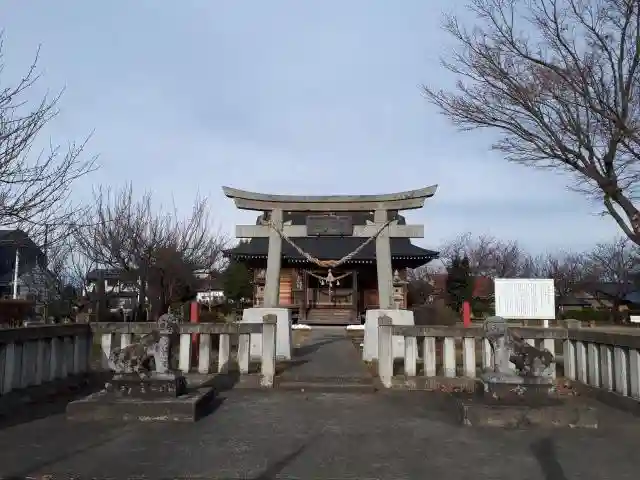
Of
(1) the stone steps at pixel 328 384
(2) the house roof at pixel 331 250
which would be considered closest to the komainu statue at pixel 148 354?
(1) the stone steps at pixel 328 384

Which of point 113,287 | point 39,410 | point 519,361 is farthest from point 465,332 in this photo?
point 113,287

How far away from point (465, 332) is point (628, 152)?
475 centimetres

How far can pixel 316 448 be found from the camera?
19.8 ft

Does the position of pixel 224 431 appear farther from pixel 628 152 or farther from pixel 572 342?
pixel 628 152

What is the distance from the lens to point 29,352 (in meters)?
8.47

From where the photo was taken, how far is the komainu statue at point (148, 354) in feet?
24.6

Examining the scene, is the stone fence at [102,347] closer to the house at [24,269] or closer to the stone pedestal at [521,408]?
the house at [24,269]

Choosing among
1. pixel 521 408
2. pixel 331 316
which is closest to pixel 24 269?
pixel 331 316

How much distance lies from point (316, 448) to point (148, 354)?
9.29ft

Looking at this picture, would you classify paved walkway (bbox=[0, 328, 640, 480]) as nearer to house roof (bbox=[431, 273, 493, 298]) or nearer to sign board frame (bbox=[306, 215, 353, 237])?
sign board frame (bbox=[306, 215, 353, 237])

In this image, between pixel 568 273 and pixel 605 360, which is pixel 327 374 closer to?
pixel 605 360

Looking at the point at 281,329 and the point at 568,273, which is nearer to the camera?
Result: the point at 281,329

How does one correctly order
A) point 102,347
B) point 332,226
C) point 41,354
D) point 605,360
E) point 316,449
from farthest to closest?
point 332,226 < point 102,347 < point 605,360 < point 41,354 < point 316,449

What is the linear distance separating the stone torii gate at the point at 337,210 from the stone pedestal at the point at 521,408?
7.39 meters
